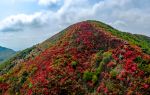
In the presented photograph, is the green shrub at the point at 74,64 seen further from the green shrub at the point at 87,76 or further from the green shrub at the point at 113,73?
the green shrub at the point at 113,73

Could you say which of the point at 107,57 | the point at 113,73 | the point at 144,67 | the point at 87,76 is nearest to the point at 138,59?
the point at 144,67

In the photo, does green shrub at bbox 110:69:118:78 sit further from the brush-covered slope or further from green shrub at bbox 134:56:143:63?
green shrub at bbox 134:56:143:63

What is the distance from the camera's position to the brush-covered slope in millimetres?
→ 46250

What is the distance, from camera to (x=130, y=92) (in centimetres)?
4291

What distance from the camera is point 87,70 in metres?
56.5

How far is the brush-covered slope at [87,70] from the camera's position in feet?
152

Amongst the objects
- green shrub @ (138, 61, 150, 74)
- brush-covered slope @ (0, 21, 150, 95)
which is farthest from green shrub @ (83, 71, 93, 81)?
green shrub @ (138, 61, 150, 74)

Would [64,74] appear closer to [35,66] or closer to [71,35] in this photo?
[35,66]

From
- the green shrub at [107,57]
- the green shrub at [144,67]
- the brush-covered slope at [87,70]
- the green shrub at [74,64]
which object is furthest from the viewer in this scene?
the green shrub at [74,64]

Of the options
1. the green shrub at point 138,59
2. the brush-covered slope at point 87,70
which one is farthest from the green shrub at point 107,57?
the green shrub at point 138,59

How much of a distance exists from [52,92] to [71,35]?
1041 inches

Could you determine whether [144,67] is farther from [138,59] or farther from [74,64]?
[74,64]

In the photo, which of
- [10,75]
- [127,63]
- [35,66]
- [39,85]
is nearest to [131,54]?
[127,63]

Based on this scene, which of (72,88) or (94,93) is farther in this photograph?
(72,88)
